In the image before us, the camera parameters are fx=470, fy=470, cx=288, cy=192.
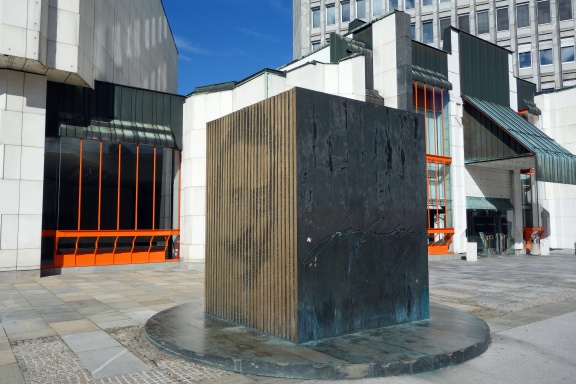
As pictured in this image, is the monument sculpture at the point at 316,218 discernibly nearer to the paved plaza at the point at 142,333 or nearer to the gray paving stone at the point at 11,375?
the paved plaza at the point at 142,333

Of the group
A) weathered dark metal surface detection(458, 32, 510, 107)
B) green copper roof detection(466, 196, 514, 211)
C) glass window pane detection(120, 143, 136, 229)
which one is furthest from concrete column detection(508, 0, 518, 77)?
glass window pane detection(120, 143, 136, 229)

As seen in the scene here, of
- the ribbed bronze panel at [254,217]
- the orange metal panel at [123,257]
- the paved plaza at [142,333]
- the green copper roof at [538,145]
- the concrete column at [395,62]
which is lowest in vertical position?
the paved plaza at [142,333]

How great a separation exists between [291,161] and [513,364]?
402 cm

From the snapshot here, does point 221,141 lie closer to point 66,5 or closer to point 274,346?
point 274,346

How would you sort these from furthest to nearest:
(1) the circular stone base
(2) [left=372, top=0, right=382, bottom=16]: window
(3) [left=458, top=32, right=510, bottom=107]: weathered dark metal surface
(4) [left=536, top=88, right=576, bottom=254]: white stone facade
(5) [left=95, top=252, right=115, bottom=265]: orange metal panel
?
(2) [left=372, top=0, right=382, bottom=16]: window, (4) [left=536, top=88, right=576, bottom=254]: white stone facade, (3) [left=458, top=32, right=510, bottom=107]: weathered dark metal surface, (5) [left=95, top=252, right=115, bottom=265]: orange metal panel, (1) the circular stone base

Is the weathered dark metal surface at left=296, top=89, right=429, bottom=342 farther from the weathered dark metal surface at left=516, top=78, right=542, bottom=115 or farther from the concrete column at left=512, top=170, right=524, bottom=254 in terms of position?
the weathered dark metal surface at left=516, top=78, right=542, bottom=115

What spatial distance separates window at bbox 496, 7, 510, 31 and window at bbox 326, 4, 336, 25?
18.2 metres

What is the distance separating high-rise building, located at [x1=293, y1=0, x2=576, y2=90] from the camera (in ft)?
157

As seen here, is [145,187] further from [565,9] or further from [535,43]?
[565,9]

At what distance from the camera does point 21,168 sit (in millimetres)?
15797

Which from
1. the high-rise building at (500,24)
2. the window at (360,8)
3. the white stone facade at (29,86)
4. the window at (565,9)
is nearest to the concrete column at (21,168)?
the white stone facade at (29,86)

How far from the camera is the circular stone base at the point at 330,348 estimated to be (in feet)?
18.4

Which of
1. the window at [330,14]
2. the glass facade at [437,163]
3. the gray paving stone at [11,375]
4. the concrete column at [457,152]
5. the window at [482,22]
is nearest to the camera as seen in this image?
the gray paving stone at [11,375]

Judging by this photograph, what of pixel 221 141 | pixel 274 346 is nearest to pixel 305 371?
pixel 274 346
